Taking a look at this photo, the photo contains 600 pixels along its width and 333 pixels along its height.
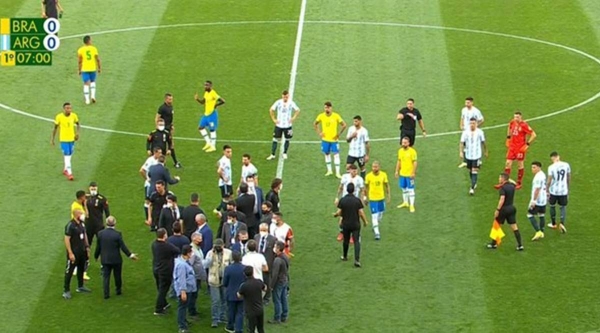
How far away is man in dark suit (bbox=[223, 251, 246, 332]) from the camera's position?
26.6 meters

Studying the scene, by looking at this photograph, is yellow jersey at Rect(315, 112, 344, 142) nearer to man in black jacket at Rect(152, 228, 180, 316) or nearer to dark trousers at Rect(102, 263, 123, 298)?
dark trousers at Rect(102, 263, 123, 298)

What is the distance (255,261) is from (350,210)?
3.56 meters

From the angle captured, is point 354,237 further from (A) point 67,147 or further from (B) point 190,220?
(A) point 67,147

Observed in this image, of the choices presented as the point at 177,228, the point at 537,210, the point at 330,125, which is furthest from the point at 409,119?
the point at 177,228

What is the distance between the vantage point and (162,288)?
91.6ft

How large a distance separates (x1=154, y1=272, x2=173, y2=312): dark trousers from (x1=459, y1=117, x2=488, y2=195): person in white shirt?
9.47 metres

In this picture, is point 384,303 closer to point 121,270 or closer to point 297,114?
point 121,270

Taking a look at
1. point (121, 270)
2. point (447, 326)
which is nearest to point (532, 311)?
point (447, 326)

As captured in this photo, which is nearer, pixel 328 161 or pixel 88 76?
pixel 328 161

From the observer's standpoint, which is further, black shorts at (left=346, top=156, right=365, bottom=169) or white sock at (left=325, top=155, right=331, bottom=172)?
white sock at (left=325, top=155, right=331, bottom=172)

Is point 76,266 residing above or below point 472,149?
below

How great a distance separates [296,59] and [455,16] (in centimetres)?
713

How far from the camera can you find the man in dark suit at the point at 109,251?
1120 inches

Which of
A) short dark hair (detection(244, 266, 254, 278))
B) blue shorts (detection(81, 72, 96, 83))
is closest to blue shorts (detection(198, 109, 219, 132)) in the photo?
blue shorts (detection(81, 72, 96, 83))
